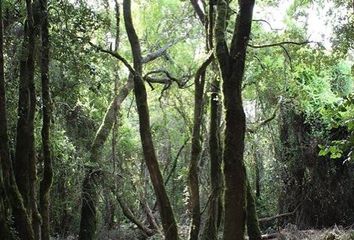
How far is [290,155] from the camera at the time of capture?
1588 centimetres

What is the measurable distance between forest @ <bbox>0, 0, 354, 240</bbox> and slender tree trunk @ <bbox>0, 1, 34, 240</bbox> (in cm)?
2

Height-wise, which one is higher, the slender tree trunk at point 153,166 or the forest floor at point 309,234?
the slender tree trunk at point 153,166

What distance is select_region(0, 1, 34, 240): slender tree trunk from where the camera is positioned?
7.08 metres

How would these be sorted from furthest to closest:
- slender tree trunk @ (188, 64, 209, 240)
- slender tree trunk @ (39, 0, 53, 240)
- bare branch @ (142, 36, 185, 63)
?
bare branch @ (142, 36, 185, 63), slender tree trunk @ (188, 64, 209, 240), slender tree trunk @ (39, 0, 53, 240)

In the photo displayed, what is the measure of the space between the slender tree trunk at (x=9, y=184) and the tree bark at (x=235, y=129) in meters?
2.82

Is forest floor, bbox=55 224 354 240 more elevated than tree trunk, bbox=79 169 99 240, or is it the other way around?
tree trunk, bbox=79 169 99 240

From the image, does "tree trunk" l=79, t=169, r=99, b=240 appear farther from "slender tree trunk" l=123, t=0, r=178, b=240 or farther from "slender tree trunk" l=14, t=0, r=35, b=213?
"slender tree trunk" l=14, t=0, r=35, b=213

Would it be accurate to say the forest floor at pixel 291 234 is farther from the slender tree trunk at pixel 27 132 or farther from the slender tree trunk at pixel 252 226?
the slender tree trunk at pixel 27 132

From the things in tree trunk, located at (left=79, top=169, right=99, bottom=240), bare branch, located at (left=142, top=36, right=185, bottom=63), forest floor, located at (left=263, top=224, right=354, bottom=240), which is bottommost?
forest floor, located at (left=263, top=224, right=354, bottom=240)

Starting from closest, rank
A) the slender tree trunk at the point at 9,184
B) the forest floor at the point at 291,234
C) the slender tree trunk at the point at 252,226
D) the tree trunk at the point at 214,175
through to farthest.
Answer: the slender tree trunk at the point at 9,184
the slender tree trunk at the point at 252,226
the tree trunk at the point at 214,175
the forest floor at the point at 291,234

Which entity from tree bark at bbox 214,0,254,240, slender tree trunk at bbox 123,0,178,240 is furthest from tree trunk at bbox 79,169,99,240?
tree bark at bbox 214,0,254,240

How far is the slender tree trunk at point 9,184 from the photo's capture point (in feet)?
23.2

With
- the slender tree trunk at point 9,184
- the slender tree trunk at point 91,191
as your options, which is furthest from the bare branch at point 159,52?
the slender tree trunk at point 9,184

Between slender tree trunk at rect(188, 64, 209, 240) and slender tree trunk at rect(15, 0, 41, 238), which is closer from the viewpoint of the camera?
slender tree trunk at rect(15, 0, 41, 238)
